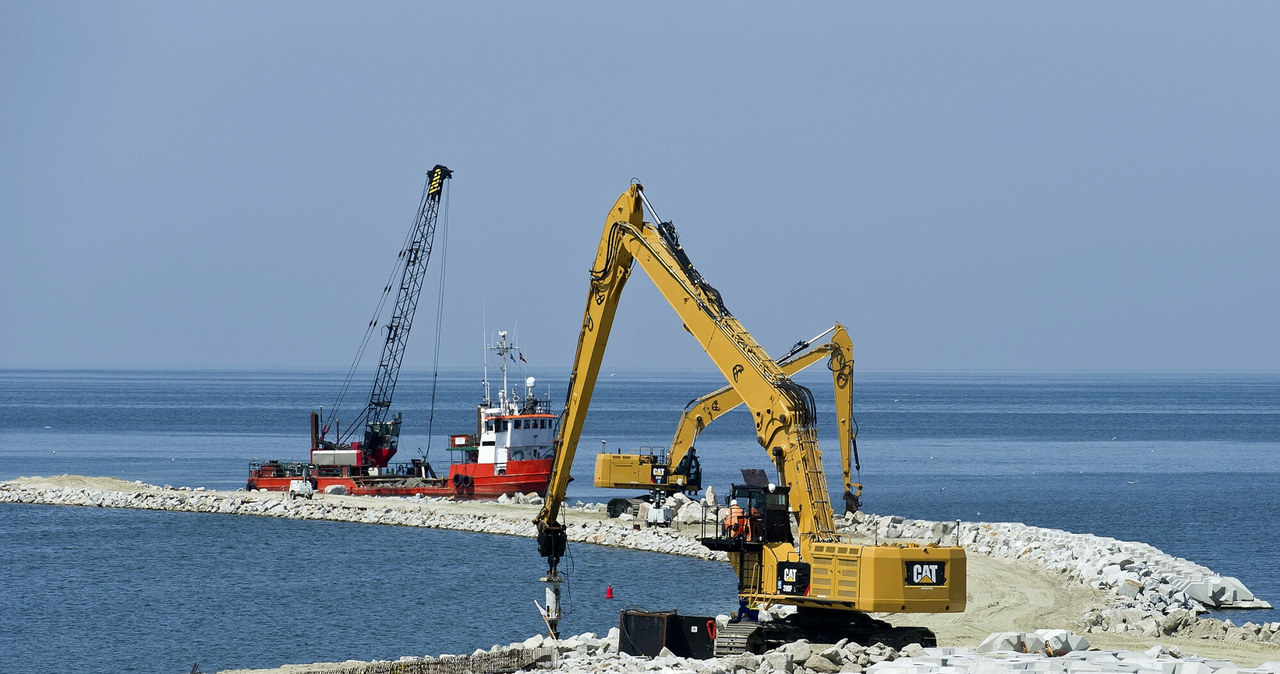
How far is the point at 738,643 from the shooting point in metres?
23.8

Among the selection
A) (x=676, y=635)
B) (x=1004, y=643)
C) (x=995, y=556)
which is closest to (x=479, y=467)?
(x=995, y=556)

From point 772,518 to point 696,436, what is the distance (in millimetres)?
22395

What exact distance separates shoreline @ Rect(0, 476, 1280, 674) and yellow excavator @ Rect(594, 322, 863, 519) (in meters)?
1.77

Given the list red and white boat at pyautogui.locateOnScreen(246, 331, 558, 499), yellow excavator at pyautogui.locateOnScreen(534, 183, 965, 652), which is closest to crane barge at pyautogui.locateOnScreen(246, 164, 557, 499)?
red and white boat at pyautogui.locateOnScreen(246, 331, 558, 499)

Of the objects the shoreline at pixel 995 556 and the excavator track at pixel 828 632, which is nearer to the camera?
the excavator track at pixel 828 632

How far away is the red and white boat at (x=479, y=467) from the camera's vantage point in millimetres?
58406

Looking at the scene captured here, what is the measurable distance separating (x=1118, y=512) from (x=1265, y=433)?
Answer: 81.2m

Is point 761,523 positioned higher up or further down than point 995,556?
higher up

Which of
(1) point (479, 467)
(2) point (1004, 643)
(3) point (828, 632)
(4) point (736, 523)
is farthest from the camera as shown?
(1) point (479, 467)

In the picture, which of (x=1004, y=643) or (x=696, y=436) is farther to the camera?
(x=696, y=436)

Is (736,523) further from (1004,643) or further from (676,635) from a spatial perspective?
(1004,643)

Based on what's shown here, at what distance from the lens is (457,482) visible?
5906 cm

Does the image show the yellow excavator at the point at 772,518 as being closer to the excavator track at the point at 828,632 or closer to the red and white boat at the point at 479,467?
the excavator track at the point at 828,632

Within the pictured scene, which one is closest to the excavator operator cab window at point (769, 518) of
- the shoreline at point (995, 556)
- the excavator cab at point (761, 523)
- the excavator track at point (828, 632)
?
the excavator cab at point (761, 523)
